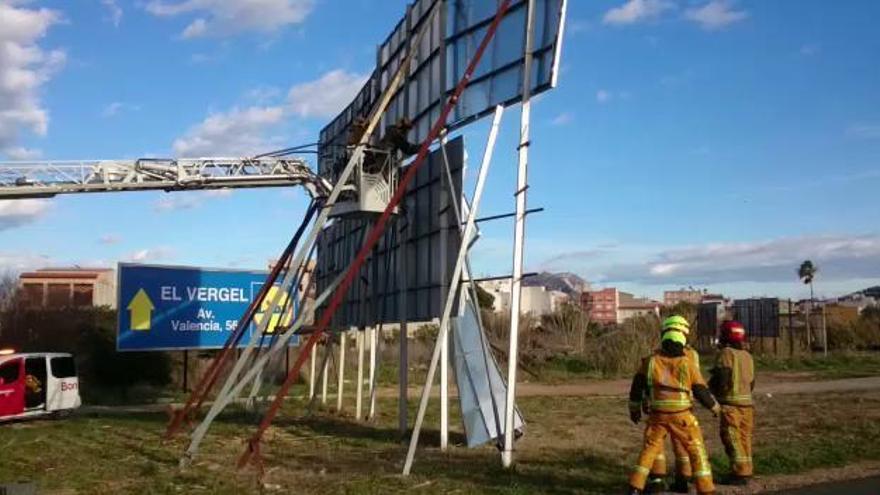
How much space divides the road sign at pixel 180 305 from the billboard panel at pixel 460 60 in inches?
514

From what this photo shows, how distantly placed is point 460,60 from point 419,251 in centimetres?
324

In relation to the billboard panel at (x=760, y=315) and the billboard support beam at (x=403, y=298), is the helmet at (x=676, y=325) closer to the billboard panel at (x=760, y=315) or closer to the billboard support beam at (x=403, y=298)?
the billboard support beam at (x=403, y=298)

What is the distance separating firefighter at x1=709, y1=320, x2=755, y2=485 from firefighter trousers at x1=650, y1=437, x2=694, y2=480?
134 cm

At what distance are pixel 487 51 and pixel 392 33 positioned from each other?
5.25 m

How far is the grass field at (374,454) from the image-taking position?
37.1 ft

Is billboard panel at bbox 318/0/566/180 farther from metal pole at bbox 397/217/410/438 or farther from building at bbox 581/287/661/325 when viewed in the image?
building at bbox 581/287/661/325

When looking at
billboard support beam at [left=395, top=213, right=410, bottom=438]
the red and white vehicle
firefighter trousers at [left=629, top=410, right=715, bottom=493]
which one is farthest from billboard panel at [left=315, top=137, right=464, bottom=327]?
the red and white vehicle

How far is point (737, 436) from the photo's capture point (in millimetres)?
10797

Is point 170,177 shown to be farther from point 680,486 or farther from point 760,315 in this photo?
point 760,315

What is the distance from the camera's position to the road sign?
29.7 m

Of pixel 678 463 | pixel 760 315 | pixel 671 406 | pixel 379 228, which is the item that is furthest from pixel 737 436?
pixel 760 315

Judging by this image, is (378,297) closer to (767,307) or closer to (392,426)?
(392,426)

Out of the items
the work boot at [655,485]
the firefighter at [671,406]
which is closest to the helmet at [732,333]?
the firefighter at [671,406]

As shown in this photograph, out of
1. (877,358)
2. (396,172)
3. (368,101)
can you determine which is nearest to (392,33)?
(368,101)
